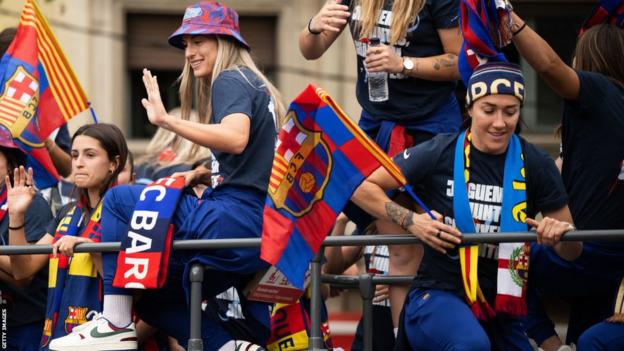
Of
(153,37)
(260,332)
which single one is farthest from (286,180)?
(153,37)

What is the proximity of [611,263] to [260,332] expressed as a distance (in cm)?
180

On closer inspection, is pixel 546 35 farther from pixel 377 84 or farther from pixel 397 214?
pixel 397 214

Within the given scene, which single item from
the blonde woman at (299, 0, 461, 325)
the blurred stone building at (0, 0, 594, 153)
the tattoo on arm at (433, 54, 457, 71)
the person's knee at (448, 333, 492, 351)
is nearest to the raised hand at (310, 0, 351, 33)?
the blonde woman at (299, 0, 461, 325)

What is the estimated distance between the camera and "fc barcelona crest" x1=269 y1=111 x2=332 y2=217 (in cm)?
732

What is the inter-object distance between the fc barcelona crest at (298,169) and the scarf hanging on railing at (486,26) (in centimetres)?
86

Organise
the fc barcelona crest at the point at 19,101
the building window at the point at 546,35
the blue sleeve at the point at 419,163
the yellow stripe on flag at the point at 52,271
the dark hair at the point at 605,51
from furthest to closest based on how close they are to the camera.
A: the building window at the point at 546,35
the fc barcelona crest at the point at 19,101
the yellow stripe on flag at the point at 52,271
the dark hair at the point at 605,51
the blue sleeve at the point at 419,163

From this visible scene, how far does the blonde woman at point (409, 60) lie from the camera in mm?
8133

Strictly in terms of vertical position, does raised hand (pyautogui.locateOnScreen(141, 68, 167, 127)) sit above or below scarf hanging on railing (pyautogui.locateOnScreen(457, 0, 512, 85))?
below

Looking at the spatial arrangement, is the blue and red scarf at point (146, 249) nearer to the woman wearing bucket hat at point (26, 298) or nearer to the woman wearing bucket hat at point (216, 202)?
the woman wearing bucket hat at point (216, 202)

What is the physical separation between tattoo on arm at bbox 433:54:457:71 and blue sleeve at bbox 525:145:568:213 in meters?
0.86

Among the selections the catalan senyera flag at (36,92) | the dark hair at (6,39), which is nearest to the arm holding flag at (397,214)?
the catalan senyera flag at (36,92)

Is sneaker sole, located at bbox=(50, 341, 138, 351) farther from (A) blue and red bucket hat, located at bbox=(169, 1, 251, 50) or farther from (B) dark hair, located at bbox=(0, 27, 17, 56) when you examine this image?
(B) dark hair, located at bbox=(0, 27, 17, 56)

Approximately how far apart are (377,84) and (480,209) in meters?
1.13

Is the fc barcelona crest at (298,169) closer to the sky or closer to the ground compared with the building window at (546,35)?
closer to the ground
